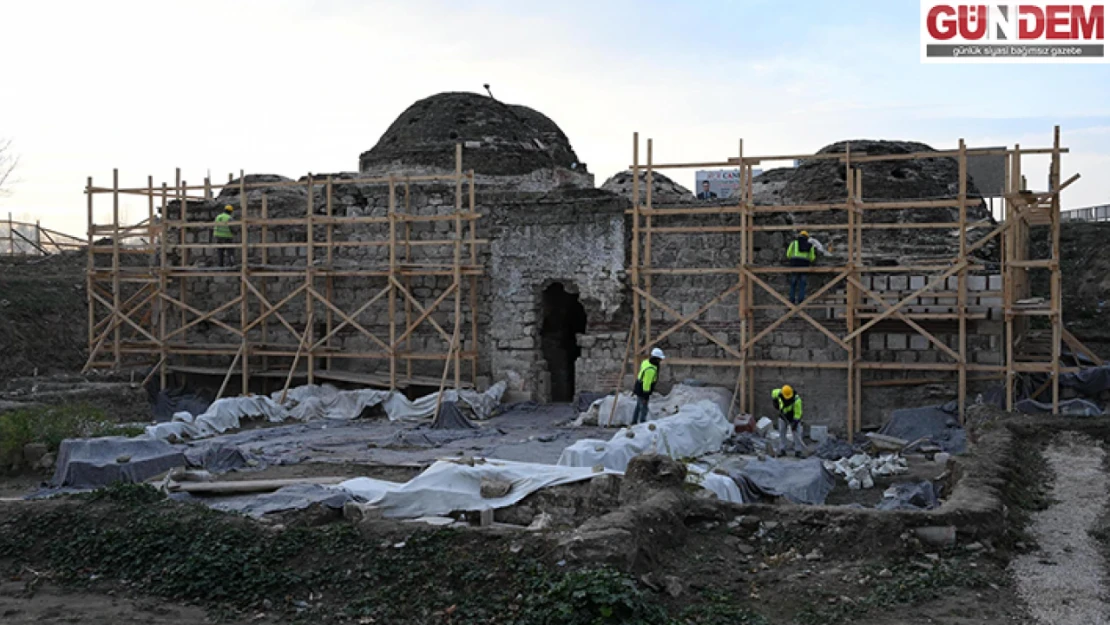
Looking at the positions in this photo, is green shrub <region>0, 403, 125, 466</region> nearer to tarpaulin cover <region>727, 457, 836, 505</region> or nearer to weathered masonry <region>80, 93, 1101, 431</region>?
weathered masonry <region>80, 93, 1101, 431</region>

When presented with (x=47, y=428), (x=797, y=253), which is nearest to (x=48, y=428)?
(x=47, y=428)

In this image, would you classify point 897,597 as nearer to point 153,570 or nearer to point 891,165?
point 153,570

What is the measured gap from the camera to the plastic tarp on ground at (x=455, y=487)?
976 centimetres

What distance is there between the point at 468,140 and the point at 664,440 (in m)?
10.8

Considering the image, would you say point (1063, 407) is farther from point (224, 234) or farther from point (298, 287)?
point (224, 234)

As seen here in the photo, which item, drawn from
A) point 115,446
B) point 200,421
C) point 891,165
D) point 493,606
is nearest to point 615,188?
point 891,165

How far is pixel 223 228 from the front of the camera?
19.8m

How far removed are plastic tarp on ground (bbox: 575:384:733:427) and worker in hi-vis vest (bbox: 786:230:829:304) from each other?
1850 mm

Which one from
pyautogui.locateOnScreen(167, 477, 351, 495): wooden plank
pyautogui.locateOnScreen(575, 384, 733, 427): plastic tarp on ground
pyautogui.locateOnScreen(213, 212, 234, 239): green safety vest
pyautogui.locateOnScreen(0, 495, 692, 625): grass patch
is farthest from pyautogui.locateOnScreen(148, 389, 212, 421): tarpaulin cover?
pyautogui.locateOnScreen(0, 495, 692, 625): grass patch

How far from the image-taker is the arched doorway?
19.1 metres

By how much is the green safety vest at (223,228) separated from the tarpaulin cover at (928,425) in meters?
11.6

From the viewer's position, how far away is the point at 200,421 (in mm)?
16250

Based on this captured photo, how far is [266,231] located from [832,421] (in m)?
10.3

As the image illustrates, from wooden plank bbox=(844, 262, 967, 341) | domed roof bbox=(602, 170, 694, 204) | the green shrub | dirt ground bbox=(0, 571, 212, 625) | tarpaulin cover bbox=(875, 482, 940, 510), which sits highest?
domed roof bbox=(602, 170, 694, 204)
